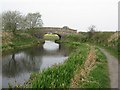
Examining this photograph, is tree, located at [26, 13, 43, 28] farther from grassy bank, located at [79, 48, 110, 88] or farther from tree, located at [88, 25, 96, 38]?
grassy bank, located at [79, 48, 110, 88]

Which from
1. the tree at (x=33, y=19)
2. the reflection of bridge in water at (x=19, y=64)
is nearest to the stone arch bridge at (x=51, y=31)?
the tree at (x=33, y=19)

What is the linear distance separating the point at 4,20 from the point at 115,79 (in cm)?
4385

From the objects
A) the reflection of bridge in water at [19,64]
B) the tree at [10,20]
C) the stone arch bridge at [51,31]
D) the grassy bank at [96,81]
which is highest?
the tree at [10,20]

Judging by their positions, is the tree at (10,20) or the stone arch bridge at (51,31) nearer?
the tree at (10,20)

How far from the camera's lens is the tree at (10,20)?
56556 millimetres

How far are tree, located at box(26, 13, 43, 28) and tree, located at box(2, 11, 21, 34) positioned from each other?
1194cm

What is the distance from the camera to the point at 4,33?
55656 mm

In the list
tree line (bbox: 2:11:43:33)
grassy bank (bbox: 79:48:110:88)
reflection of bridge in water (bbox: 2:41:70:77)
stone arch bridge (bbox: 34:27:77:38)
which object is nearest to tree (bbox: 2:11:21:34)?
tree line (bbox: 2:11:43:33)

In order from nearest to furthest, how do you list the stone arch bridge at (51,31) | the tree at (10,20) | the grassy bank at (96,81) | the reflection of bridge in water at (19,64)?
the grassy bank at (96,81) → the reflection of bridge in water at (19,64) → the tree at (10,20) → the stone arch bridge at (51,31)

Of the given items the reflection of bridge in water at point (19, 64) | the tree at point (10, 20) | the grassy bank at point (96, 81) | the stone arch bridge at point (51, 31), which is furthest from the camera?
the stone arch bridge at point (51, 31)

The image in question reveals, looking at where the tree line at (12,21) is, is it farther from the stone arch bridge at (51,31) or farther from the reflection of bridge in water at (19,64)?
the reflection of bridge in water at (19,64)

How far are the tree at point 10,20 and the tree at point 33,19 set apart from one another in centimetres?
1194

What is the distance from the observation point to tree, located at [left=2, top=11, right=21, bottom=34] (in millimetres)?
56556

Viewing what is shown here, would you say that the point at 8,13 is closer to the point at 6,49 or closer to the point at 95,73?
the point at 6,49
